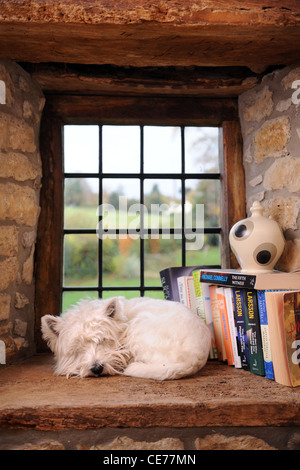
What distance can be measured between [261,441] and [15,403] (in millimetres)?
882

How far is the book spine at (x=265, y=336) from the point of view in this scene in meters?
1.50

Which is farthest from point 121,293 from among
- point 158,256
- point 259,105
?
point 259,105

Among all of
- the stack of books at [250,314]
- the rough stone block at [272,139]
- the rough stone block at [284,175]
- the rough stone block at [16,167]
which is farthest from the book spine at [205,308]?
the rough stone block at [16,167]

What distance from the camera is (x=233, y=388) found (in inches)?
56.3

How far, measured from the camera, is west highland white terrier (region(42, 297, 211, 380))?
150cm

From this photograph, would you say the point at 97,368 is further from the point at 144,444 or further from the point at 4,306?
the point at 4,306

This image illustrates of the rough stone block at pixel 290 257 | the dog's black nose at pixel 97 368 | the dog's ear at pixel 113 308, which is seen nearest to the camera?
the dog's black nose at pixel 97 368

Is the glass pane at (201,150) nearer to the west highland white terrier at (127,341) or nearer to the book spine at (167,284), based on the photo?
the book spine at (167,284)

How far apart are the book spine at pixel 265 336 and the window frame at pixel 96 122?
62cm

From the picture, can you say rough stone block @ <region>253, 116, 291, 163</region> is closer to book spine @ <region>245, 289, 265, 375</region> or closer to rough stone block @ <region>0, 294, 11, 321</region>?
book spine @ <region>245, 289, 265, 375</region>

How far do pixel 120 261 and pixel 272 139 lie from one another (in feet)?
3.52

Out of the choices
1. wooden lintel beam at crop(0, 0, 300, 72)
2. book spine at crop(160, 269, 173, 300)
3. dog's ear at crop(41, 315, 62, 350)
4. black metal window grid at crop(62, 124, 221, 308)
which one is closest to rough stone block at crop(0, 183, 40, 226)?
black metal window grid at crop(62, 124, 221, 308)
